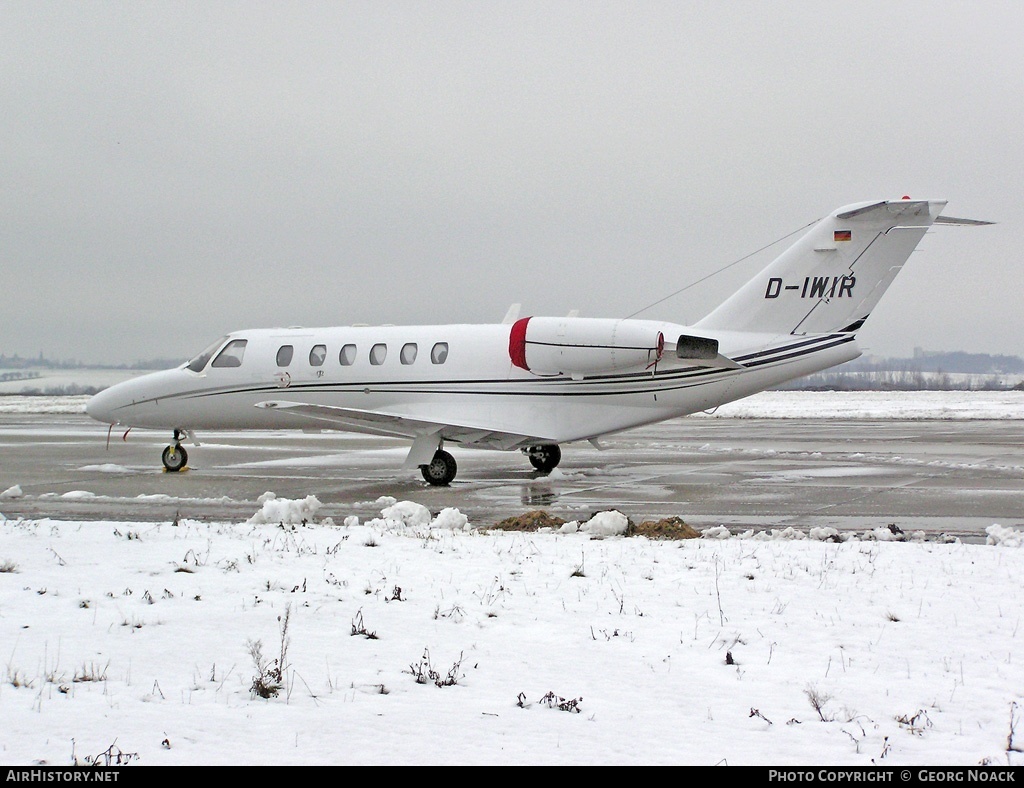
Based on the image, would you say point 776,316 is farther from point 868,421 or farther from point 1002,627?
point 868,421

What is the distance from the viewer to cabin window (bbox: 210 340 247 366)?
2008 cm

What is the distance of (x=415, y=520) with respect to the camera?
11.0 meters

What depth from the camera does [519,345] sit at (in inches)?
685

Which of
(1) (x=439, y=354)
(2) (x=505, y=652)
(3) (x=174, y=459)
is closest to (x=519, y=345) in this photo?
(1) (x=439, y=354)

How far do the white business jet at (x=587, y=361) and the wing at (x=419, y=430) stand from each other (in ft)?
0.09

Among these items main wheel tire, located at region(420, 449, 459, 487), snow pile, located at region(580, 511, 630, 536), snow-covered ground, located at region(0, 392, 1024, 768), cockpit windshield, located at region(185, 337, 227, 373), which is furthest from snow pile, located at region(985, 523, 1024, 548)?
cockpit windshield, located at region(185, 337, 227, 373)

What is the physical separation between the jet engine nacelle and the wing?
137 cm

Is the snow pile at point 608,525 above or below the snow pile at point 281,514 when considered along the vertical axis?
below

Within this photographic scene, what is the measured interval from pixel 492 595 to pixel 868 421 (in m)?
36.4

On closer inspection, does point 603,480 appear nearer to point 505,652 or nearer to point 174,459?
point 174,459

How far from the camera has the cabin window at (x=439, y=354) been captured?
1825cm

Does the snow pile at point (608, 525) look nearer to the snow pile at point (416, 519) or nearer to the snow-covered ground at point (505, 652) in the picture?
the snow-covered ground at point (505, 652)

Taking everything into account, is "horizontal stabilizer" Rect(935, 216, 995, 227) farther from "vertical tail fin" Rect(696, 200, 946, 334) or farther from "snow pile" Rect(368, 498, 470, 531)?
"snow pile" Rect(368, 498, 470, 531)

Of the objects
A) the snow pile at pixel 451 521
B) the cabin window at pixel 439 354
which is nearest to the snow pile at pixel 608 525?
the snow pile at pixel 451 521
